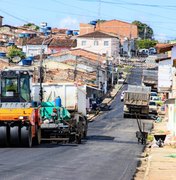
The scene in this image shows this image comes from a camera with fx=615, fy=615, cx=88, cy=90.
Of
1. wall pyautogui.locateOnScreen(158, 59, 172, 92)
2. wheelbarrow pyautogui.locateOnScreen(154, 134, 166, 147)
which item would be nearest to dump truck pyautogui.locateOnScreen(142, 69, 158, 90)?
wall pyautogui.locateOnScreen(158, 59, 172, 92)

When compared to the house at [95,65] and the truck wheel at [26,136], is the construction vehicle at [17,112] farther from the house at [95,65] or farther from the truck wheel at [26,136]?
the house at [95,65]

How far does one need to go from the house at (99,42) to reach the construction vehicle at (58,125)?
286 feet

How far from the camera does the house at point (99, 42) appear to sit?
120 m

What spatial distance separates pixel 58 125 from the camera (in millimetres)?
31422

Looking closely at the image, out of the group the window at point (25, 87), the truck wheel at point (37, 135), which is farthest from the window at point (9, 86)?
the truck wheel at point (37, 135)

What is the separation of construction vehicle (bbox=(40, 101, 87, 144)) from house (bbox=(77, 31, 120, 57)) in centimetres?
8718

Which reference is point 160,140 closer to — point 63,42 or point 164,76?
point 164,76

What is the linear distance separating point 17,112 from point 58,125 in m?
4.34

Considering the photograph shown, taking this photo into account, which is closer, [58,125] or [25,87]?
[25,87]

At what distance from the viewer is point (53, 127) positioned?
3114 centimetres

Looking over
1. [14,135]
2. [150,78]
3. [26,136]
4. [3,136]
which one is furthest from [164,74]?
[3,136]

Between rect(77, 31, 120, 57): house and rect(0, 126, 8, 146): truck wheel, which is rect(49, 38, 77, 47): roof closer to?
rect(77, 31, 120, 57): house

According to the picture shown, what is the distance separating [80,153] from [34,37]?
101 metres

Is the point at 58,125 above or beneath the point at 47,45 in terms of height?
beneath
